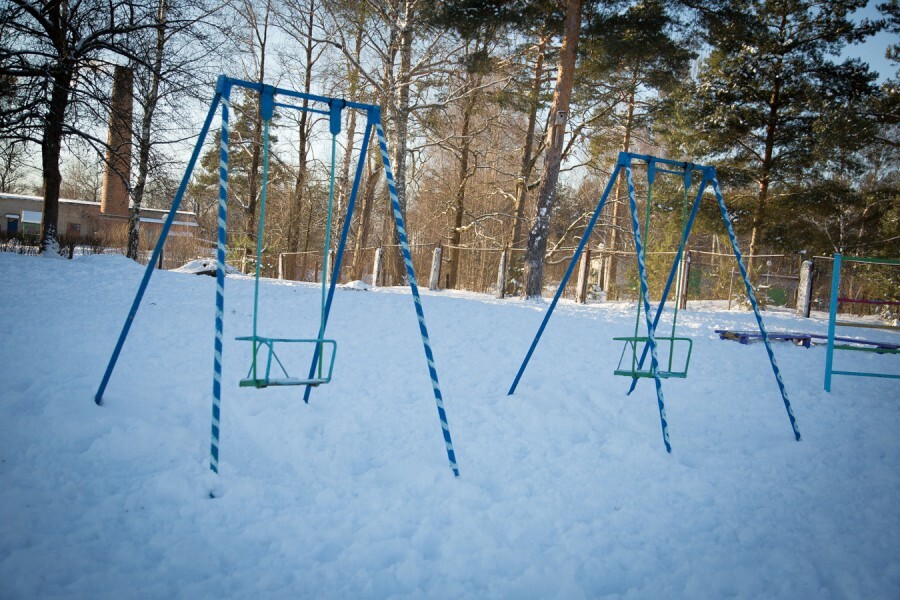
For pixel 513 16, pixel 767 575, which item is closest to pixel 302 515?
pixel 767 575

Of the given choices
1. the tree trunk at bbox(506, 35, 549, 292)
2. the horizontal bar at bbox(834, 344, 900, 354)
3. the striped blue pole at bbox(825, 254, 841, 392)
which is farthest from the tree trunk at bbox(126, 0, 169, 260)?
the horizontal bar at bbox(834, 344, 900, 354)

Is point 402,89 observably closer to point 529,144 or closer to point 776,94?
point 529,144

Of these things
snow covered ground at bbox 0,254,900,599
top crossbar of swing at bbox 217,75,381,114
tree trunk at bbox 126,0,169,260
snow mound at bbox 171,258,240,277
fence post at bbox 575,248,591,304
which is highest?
tree trunk at bbox 126,0,169,260

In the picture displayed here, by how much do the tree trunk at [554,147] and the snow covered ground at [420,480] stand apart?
210 inches

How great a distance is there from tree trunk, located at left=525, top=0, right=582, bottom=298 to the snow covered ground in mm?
5327

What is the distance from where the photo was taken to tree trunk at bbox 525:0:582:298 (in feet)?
37.4

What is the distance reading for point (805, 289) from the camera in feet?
41.8

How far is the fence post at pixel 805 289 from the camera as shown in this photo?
1237 centimetres

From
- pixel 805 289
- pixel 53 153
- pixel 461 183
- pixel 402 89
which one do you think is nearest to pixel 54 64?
pixel 53 153

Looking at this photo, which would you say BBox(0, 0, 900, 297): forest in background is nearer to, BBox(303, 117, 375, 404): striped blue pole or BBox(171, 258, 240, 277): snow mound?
BBox(171, 258, 240, 277): snow mound

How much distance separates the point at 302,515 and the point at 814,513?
349cm

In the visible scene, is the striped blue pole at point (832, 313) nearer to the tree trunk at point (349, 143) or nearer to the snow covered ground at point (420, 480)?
the snow covered ground at point (420, 480)

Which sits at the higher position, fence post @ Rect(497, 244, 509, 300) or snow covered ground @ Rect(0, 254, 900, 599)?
fence post @ Rect(497, 244, 509, 300)

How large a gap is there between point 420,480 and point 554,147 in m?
9.43
